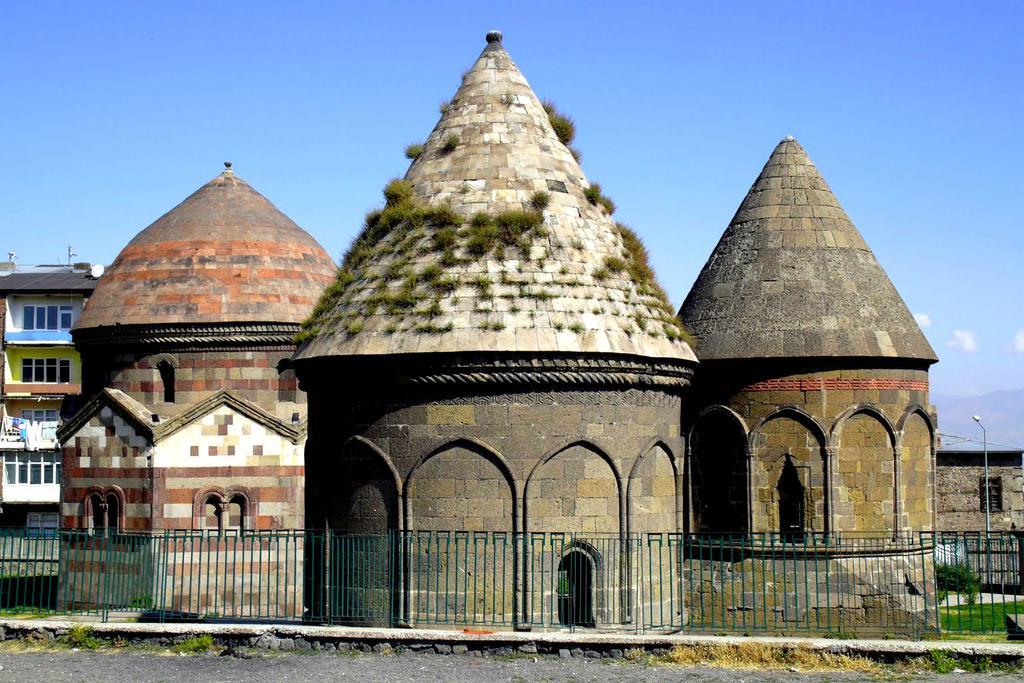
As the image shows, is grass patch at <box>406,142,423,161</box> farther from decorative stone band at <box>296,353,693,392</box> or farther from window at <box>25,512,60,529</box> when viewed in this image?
window at <box>25,512,60,529</box>

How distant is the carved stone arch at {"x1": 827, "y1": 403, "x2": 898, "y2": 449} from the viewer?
65.3 ft

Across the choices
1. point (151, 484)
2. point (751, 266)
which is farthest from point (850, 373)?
point (151, 484)

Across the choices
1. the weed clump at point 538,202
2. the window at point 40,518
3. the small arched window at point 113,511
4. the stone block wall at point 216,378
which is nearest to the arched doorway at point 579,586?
the weed clump at point 538,202

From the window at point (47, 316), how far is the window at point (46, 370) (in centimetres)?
139

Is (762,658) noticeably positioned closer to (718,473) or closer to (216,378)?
(718,473)

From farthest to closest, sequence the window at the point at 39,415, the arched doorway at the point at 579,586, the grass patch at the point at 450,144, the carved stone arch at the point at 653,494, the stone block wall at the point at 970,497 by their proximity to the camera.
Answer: the window at the point at 39,415, the stone block wall at the point at 970,497, the grass patch at the point at 450,144, the carved stone arch at the point at 653,494, the arched doorway at the point at 579,586

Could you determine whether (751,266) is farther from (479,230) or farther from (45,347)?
(45,347)

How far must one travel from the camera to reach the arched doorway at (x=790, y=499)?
1988 centimetres

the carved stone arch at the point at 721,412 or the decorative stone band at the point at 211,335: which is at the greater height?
the decorative stone band at the point at 211,335

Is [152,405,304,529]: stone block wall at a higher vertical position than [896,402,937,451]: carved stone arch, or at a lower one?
lower

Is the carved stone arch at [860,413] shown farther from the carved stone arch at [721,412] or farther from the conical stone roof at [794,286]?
the carved stone arch at [721,412]

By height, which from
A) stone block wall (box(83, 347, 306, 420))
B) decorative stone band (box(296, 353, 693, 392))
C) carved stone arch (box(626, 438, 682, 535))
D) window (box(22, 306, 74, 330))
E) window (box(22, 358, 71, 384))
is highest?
window (box(22, 306, 74, 330))

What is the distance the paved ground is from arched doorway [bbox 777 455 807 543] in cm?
657

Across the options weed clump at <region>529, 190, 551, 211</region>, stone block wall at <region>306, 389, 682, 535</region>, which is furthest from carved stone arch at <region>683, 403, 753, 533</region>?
weed clump at <region>529, 190, 551, 211</region>
